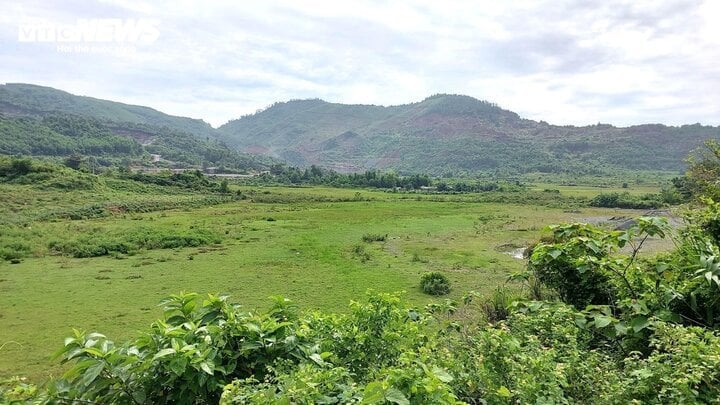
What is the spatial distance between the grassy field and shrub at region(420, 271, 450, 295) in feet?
1.26

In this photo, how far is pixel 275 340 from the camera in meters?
2.82

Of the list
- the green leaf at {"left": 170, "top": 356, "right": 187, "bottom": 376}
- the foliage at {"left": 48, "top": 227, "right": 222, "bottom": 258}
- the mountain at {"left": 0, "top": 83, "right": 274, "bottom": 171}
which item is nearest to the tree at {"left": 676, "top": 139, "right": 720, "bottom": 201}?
the green leaf at {"left": 170, "top": 356, "right": 187, "bottom": 376}

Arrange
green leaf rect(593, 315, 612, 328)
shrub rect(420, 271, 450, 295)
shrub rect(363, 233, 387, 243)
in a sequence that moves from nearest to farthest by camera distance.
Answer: green leaf rect(593, 315, 612, 328)
shrub rect(420, 271, 450, 295)
shrub rect(363, 233, 387, 243)

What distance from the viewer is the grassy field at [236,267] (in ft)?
44.0

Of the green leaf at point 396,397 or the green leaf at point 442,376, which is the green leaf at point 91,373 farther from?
the green leaf at point 442,376

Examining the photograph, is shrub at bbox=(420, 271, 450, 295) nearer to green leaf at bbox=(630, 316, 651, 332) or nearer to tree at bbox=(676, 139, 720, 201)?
tree at bbox=(676, 139, 720, 201)

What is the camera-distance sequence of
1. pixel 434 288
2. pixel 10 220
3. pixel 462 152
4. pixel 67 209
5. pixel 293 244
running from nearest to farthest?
pixel 434 288, pixel 293 244, pixel 10 220, pixel 67 209, pixel 462 152

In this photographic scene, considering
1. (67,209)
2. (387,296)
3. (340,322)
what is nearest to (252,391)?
(340,322)

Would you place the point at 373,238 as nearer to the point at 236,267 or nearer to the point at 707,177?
the point at 236,267

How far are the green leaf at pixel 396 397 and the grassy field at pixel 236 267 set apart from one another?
25.5ft

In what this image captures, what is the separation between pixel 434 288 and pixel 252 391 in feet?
48.6

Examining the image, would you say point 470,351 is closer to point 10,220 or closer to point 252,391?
point 252,391

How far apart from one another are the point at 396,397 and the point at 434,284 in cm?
1499

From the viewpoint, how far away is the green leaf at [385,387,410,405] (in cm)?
195
